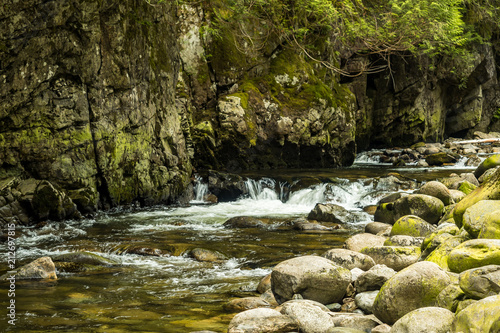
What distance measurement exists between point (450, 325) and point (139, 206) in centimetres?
1006

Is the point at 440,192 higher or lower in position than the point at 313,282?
higher

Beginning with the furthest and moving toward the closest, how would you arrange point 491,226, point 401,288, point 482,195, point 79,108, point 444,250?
point 79,108 < point 482,195 < point 444,250 < point 491,226 < point 401,288

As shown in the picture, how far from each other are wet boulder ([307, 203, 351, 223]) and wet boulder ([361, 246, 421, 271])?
15.0 ft

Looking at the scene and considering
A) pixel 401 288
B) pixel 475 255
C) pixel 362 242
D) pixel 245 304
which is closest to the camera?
pixel 475 255

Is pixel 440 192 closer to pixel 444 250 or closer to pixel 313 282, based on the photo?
pixel 444 250

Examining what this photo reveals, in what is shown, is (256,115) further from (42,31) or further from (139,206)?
(42,31)

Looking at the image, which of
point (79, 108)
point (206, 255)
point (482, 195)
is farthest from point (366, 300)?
point (79, 108)

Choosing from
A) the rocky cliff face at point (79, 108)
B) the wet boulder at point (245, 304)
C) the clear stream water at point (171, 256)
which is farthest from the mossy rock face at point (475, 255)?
the rocky cliff face at point (79, 108)

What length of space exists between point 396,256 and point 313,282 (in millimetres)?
1430

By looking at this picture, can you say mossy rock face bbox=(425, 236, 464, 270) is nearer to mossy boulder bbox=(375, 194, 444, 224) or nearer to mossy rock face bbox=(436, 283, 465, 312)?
mossy rock face bbox=(436, 283, 465, 312)

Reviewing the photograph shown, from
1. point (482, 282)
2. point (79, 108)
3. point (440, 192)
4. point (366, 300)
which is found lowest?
point (366, 300)

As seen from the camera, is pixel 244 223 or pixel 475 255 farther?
pixel 244 223

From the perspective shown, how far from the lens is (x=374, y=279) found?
4.93m

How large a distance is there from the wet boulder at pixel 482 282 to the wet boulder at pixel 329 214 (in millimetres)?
6997
